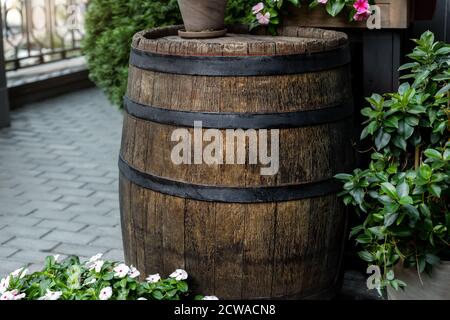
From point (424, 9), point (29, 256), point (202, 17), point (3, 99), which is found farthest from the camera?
point (3, 99)

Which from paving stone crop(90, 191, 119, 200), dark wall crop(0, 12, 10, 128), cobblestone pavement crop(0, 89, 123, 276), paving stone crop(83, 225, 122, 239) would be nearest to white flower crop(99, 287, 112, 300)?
cobblestone pavement crop(0, 89, 123, 276)

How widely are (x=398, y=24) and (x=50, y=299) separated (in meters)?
1.74

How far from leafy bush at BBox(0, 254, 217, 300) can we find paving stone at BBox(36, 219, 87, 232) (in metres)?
1.37

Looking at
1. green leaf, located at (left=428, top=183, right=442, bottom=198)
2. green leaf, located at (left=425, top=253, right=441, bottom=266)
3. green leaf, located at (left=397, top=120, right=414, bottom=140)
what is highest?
green leaf, located at (left=397, top=120, right=414, bottom=140)

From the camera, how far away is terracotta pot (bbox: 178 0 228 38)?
293cm

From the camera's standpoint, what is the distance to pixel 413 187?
8.40ft

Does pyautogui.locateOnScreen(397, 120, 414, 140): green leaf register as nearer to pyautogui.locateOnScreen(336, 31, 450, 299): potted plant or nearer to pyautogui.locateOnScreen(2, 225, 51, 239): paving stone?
pyautogui.locateOnScreen(336, 31, 450, 299): potted plant

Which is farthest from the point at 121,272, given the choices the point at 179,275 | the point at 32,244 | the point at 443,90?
the point at 32,244

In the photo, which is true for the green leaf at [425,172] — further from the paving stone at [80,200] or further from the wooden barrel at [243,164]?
the paving stone at [80,200]

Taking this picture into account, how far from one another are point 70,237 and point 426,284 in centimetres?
211

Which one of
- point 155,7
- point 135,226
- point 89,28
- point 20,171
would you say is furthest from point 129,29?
point 135,226

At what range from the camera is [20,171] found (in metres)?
5.27

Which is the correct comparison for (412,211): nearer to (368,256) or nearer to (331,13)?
(368,256)

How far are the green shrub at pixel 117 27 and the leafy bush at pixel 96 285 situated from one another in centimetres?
158
